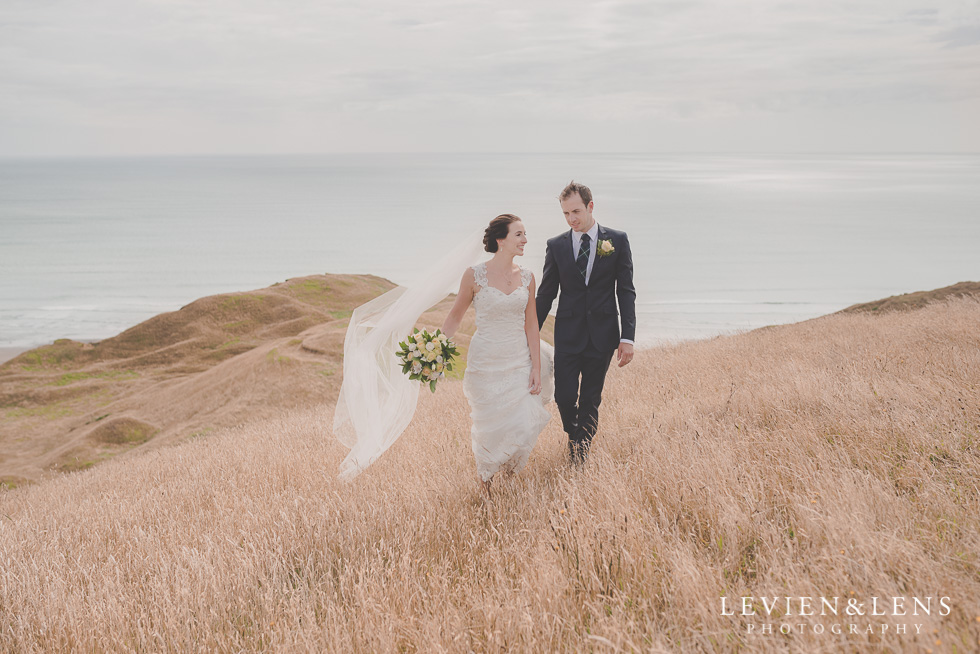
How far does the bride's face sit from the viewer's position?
228 inches

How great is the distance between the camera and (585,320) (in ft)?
19.7

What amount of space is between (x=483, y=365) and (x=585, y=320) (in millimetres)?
1114

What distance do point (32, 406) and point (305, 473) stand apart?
1971cm

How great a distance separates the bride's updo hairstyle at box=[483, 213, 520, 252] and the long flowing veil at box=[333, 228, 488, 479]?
1.84 ft

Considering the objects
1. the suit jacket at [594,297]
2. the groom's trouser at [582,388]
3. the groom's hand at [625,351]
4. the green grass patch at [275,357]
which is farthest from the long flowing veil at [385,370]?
the green grass patch at [275,357]

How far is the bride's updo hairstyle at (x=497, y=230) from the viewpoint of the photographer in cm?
586

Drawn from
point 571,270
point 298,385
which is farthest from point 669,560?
point 298,385

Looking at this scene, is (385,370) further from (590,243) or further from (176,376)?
(176,376)

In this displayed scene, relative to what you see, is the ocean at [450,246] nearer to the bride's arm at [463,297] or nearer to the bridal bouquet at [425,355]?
the bride's arm at [463,297]

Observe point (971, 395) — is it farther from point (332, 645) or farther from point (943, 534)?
point (332, 645)

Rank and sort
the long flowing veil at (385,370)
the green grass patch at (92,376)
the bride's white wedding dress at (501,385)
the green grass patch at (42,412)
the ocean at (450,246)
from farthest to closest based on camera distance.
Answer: the ocean at (450,246), the green grass patch at (92,376), the green grass patch at (42,412), the long flowing veil at (385,370), the bride's white wedding dress at (501,385)

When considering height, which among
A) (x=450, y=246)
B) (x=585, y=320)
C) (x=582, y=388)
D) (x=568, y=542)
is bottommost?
(x=568, y=542)

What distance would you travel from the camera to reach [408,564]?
4133 mm

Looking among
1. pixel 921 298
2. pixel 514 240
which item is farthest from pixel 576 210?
pixel 921 298
